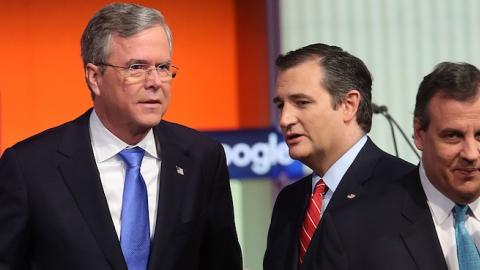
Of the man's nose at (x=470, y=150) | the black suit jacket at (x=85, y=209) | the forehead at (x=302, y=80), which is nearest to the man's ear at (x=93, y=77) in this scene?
the black suit jacket at (x=85, y=209)

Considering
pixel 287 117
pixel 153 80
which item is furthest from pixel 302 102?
pixel 153 80

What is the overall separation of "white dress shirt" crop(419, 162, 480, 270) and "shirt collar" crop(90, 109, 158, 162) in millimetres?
800

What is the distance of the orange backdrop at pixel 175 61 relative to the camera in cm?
608

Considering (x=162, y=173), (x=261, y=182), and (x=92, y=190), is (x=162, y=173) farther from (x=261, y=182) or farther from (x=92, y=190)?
(x=261, y=182)

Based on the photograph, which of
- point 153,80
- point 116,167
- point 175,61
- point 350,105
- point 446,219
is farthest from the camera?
point 175,61

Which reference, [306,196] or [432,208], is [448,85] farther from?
[306,196]

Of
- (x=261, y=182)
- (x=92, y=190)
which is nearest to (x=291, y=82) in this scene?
(x=92, y=190)

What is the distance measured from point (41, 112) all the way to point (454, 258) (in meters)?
4.26

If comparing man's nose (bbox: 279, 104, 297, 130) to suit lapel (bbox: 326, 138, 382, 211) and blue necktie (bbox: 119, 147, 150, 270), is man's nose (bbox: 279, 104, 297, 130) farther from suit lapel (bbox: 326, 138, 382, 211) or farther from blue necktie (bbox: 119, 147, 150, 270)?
blue necktie (bbox: 119, 147, 150, 270)

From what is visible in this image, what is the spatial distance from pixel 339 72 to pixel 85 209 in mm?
798

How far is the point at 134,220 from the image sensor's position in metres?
2.61

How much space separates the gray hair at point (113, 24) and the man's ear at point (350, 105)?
20.9 inches

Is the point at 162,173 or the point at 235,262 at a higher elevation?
the point at 162,173

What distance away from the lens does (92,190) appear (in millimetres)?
2617
